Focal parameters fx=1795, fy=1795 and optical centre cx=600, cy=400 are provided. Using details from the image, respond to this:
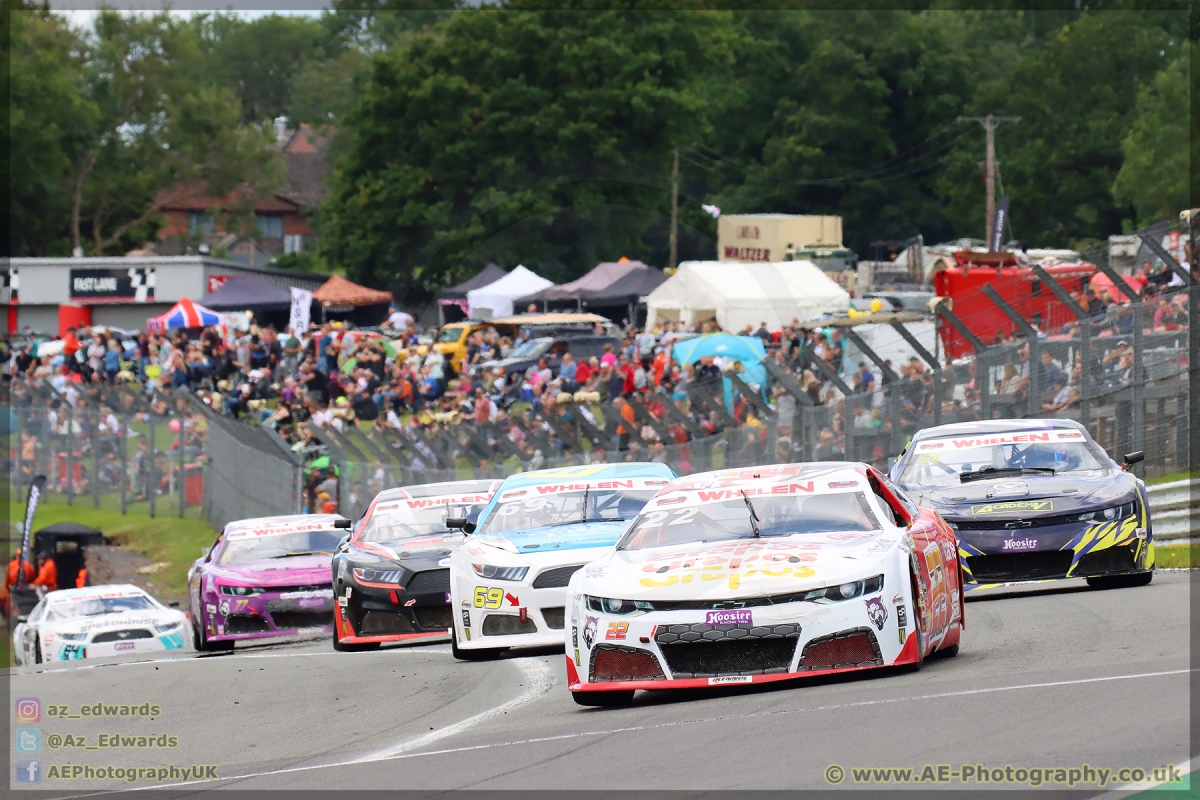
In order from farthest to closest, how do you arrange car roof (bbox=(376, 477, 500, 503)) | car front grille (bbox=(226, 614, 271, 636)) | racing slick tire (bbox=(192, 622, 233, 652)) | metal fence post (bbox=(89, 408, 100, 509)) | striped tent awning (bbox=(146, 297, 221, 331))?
striped tent awning (bbox=(146, 297, 221, 331)) < metal fence post (bbox=(89, 408, 100, 509)) < racing slick tire (bbox=(192, 622, 233, 652)) < car front grille (bbox=(226, 614, 271, 636)) < car roof (bbox=(376, 477, 500, 503))

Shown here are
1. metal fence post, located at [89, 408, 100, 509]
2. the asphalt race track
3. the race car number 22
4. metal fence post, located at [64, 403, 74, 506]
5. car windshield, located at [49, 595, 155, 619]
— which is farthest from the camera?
metal fence post, located at [64, 403, 74, 506]

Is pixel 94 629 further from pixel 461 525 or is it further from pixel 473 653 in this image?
pixel 473 653

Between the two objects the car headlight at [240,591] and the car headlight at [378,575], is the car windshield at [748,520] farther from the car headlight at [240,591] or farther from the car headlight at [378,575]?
the car headlight at [240,591]

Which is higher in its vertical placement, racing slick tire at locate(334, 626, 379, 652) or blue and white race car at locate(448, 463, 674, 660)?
blue and white race car at locate(448, 463, 674, 660)

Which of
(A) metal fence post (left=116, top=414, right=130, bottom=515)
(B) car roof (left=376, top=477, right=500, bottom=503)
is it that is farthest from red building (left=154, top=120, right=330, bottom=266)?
(B) car roof (left=376, top=477, right=500, bottom=503)

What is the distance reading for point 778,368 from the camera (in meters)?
19.7

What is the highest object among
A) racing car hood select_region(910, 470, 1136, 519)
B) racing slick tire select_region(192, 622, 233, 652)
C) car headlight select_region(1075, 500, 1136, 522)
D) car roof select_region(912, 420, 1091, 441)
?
car roof select_region(912, 420, 1091, 441)

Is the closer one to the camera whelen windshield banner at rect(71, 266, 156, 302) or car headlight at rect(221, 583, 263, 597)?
car headlight at rect(221, 583, 263, 597)

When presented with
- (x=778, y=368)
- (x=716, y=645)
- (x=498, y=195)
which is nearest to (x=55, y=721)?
(x=716, y=645)

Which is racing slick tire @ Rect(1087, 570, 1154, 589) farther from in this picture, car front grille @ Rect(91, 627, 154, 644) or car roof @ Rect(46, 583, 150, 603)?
car roof @ Rect(46, 583, 150, 603)

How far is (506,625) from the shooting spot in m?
11.9

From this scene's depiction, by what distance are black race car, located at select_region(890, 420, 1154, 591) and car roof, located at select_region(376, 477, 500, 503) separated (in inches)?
175

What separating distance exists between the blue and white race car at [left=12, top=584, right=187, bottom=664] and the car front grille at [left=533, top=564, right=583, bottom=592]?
946cm

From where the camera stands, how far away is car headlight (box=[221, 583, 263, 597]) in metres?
16.9
